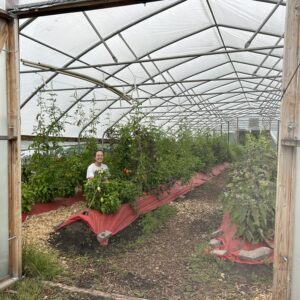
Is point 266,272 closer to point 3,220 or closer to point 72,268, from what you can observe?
point 72,268

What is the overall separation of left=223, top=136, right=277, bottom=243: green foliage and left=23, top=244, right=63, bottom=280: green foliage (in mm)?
2121

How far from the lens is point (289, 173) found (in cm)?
223

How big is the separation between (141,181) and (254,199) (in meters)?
2.04

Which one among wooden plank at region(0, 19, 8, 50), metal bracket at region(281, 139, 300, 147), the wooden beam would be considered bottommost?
metal bracket at region(281, 139, 300, 147)

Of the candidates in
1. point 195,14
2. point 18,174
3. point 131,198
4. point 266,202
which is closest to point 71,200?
point 131,198

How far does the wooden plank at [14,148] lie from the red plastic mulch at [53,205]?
2054 millimetres

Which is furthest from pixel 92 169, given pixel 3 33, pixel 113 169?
pixel 3 33

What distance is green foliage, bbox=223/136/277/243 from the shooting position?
3.53 meters

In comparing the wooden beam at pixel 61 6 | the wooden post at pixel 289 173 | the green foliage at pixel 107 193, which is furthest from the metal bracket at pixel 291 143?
the green foliage at pixel 107 193

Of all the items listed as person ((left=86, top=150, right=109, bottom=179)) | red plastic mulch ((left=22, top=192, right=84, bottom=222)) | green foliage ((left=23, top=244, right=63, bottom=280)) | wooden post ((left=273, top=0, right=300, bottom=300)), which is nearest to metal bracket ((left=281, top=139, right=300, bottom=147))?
wooden post ((left=273, top=0, right=300, bottom=300))

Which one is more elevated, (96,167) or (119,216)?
(96,167)

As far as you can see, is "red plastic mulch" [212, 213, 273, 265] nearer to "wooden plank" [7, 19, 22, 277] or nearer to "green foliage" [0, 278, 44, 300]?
"green foliage" [0, 278, 44, 300]

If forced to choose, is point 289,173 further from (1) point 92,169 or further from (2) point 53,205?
(2) point 53,205

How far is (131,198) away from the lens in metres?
4.70
